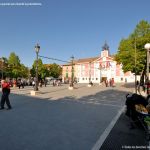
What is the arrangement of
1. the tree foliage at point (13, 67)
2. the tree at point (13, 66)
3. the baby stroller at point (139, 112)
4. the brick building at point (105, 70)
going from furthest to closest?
1. the brick building at point (105, 70)
2. the tree at point (13, 66)
3. the tree foliage at point (13, 67)
4. the baby stroller at point (139, 112)

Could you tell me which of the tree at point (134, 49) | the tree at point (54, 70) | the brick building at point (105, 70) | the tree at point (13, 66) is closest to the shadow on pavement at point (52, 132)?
the tree at point (134, 49)

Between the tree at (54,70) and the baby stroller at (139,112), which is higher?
the tree at (54,70)

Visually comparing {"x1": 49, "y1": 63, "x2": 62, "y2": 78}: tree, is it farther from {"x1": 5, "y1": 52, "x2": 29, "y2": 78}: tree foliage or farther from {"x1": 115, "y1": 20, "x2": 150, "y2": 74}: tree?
{"x1": 115, "y1": 20, "x2": 150, "y2": 74}: tree

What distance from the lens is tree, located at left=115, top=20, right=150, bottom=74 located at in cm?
3241

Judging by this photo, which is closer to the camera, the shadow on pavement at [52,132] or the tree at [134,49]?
the shadow on pavement at [52,132]

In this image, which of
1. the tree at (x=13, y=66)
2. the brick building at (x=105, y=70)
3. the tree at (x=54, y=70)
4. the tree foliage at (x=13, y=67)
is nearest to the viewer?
the tree foliage at (x=13, y=67)

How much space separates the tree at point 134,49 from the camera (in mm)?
32406

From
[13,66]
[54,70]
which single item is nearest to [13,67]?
[13,66]

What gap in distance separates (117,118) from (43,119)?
3.20m

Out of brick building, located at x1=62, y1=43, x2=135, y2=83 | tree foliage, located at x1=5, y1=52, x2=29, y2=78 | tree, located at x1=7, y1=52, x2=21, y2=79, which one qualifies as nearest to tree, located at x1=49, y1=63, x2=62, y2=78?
brick building, located at x1=62, y1=43, x2=135, y2=83

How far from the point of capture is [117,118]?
9.20m

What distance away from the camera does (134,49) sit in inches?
1319

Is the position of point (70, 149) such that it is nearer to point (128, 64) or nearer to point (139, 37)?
point (128, 64)

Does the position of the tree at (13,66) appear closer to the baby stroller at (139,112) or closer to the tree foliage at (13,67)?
the tree foliage at (13,67)
